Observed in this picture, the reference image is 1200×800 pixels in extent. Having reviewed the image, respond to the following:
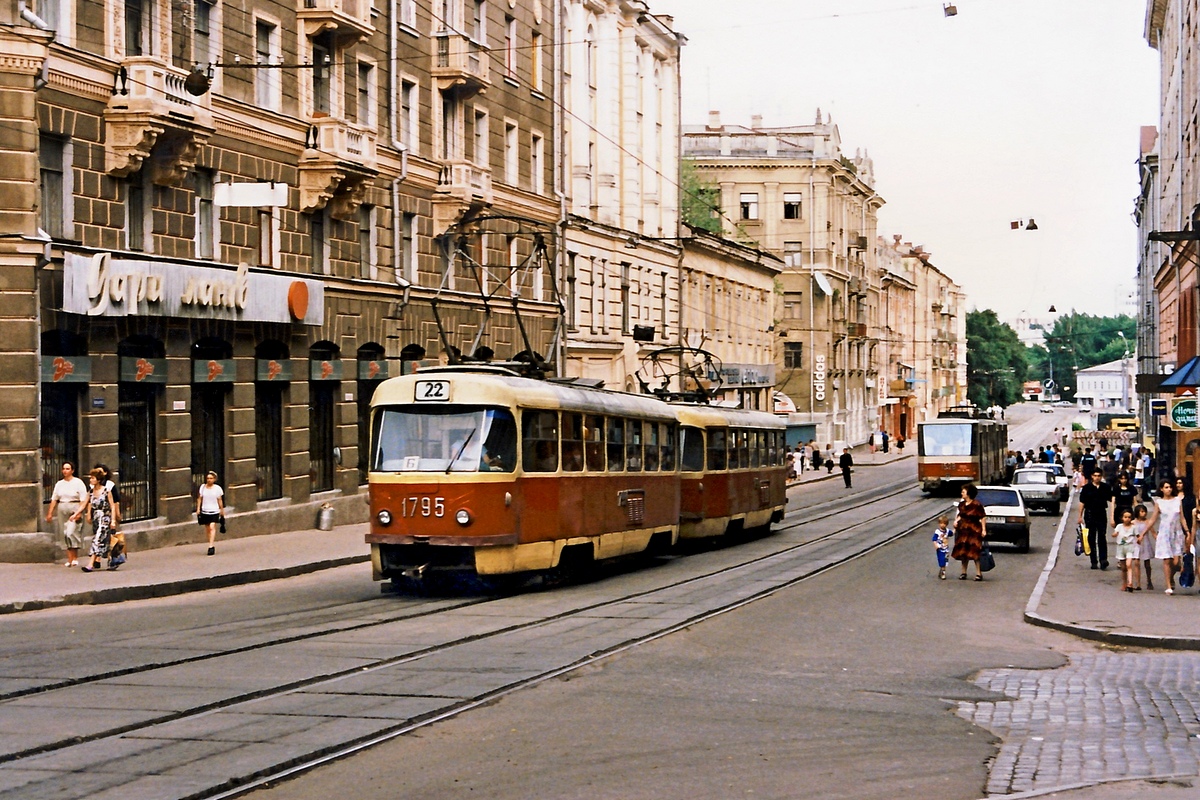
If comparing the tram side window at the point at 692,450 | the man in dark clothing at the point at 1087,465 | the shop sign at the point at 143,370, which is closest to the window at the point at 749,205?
the man in dark clothing at the point at 1087,465

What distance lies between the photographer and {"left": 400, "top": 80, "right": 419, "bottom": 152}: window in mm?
41000

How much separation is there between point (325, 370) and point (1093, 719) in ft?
86.5

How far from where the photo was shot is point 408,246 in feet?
136

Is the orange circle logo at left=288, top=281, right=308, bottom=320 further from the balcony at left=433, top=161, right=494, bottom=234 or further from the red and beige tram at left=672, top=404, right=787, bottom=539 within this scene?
the red and beige tram at left=672, top=404, right=787, bottom=539

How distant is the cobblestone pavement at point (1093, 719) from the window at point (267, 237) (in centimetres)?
2171

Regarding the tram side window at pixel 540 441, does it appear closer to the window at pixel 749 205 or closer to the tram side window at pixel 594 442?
the tram side window at pixel 594 442

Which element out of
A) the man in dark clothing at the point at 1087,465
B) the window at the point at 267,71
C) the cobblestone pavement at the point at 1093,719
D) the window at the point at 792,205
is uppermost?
the window at the point at 792,205

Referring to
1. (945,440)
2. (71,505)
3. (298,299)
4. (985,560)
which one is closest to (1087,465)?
(985,560)

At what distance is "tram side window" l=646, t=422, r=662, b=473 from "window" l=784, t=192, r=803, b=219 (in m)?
71.4

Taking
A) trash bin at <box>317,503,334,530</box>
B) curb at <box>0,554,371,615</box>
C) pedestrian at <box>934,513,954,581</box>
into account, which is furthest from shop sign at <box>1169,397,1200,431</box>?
trash bin at <box>317,503,334,530</box>

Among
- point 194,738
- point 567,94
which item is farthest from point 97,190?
point 567,94

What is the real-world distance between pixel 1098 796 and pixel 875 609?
12.1m

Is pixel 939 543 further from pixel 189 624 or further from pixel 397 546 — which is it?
pixel 189 624

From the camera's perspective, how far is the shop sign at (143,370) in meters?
28.5
